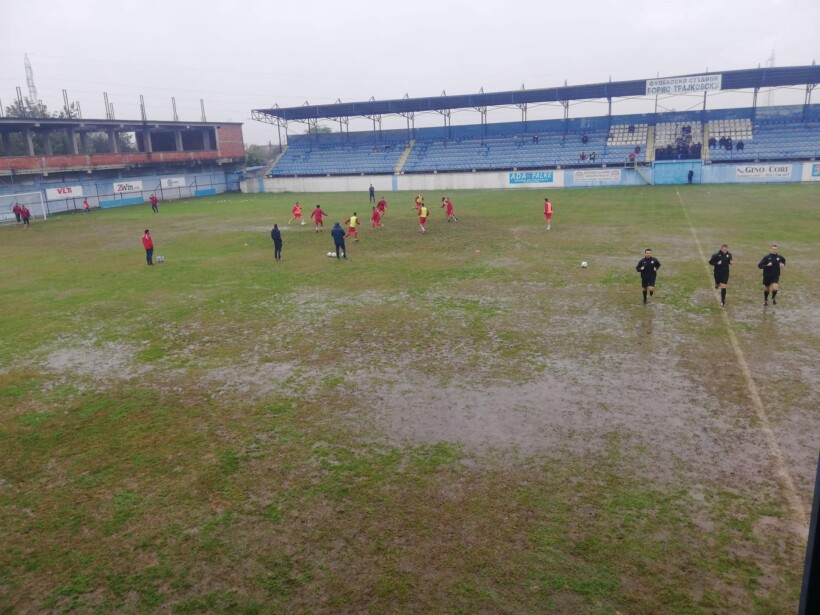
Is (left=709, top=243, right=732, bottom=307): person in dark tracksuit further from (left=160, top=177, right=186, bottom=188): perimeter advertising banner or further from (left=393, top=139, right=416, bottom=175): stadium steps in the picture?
(left=160, top=177, right=186, bottom=188): perimeter advertising banner

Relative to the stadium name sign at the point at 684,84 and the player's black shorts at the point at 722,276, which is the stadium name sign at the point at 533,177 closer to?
the stadium name sign at the point at 684,84

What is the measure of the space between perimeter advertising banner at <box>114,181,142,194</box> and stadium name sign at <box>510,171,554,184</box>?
37.8 meters

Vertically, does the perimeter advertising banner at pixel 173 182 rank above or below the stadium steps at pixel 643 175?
above

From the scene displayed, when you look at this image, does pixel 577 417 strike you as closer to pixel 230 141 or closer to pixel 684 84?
pixel 684 84

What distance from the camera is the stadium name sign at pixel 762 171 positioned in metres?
48.6

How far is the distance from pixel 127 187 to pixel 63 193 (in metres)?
7.12

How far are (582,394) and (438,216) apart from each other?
27.5 meters

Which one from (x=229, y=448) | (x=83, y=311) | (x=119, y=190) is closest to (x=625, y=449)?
(x=229, y=448)

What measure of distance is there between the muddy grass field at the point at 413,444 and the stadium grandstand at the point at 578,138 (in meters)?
40.3

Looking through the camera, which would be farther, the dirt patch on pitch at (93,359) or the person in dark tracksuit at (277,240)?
the person in dark tracksuit at (277,240)

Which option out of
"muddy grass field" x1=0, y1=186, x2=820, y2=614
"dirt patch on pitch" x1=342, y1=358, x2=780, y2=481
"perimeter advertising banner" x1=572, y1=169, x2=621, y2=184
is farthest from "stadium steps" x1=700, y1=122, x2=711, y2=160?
"dirt patch on pitch" x1=342, y1=358, x2=780, y2=481

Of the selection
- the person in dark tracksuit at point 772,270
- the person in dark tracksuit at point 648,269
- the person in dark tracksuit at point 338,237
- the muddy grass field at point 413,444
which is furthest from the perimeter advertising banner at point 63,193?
the person in dark tracksuit at point 772,270

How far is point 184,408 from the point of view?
10.5m

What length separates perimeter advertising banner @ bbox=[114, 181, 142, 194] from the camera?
186 feet
